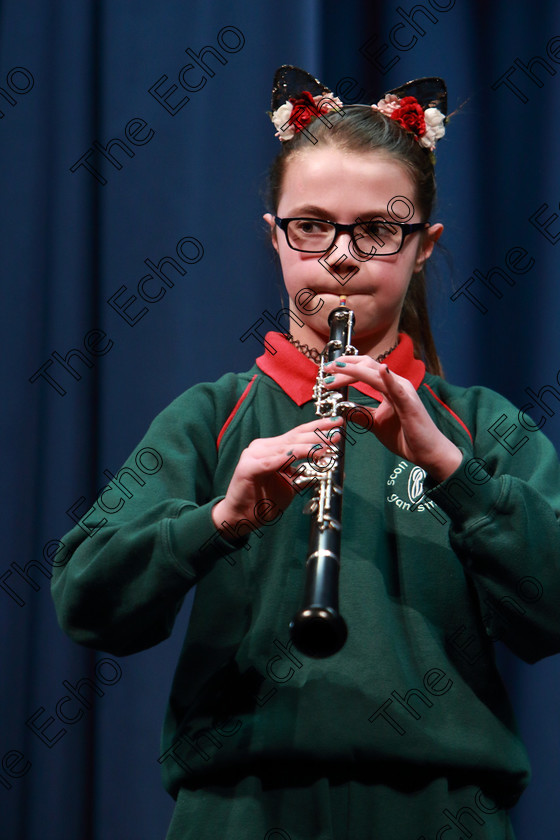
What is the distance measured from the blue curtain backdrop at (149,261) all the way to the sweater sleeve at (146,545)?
0.57m

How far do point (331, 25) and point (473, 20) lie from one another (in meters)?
0.25

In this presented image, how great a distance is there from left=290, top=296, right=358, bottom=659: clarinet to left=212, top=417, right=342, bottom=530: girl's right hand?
0.02 meters

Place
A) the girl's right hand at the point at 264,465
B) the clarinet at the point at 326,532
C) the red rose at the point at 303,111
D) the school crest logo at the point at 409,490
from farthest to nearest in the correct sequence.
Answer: the red rose at the point at 303,111 < the school crest logo at the point at 409,490 < the girl's right hand at the point at 264,465 < the clarinet at the point at 326,532

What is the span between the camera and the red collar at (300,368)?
40.2 inches

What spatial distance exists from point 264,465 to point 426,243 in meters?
0.44

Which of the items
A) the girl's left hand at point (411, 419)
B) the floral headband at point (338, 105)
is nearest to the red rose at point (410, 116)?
the floral headband at point (338, 105)

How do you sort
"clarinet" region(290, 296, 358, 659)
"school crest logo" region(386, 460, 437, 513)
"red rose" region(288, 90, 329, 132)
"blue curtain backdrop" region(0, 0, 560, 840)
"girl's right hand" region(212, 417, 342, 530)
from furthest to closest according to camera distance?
"blue curtain backdrop" region(0, 0, 560, 840) < "red rose" region(288, 90, 329, 132) < "school crest logo" region(386, 460, 437, 513) < "girl's right hand" region(212, 417, 342, 530) < "clarinet" region(290, 296, 358, 659)

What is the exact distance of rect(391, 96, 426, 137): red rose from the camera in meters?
1.11

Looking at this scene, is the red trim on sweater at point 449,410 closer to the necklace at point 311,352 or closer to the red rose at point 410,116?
the necklace at point 311,352

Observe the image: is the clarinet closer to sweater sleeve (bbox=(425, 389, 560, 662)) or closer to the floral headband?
sweater sleeve (bbox=(425, 389, 560, 662))

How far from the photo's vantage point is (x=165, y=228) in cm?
156

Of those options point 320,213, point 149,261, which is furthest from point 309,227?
point 149,261

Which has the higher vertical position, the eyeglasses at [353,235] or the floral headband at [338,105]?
the floral headband at [338,105]

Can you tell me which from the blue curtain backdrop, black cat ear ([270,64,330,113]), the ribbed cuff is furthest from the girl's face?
the blue curtain backdrop
